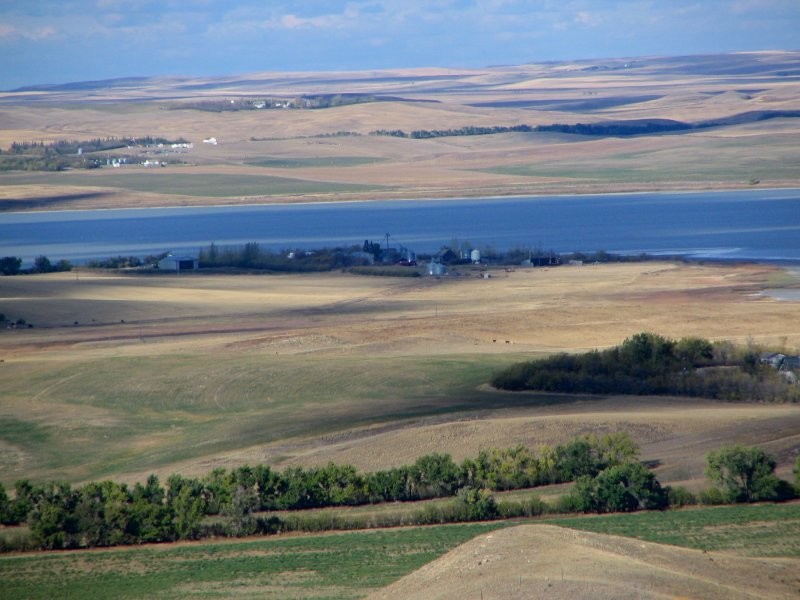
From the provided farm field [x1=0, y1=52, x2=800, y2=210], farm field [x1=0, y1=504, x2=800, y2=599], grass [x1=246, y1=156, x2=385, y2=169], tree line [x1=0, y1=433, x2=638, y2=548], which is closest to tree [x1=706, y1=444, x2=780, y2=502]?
farm field [x1=0, y1=504, x2=800, y2=599]

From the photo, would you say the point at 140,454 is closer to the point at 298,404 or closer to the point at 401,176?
the point at 298,404

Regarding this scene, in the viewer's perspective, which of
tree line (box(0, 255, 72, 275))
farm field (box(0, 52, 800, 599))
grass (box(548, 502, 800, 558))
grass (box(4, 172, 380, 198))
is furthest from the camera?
grass (box(4, 172, 380, 198))

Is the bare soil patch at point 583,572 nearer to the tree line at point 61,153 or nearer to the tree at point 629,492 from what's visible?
the tree at point 629,492

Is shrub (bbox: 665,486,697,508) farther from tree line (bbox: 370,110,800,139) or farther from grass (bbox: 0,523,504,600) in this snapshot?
tree line (bbox: 370,110,800,139)

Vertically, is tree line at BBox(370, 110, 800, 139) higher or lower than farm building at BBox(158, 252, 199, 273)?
higher

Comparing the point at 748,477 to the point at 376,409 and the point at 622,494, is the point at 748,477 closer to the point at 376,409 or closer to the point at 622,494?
the point at 622,494

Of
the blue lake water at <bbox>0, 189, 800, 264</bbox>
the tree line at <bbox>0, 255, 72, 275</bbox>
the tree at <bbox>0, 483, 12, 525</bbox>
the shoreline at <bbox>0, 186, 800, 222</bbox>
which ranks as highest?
the shoreline at <bbox>0, 186, 800, 222</bbox>
